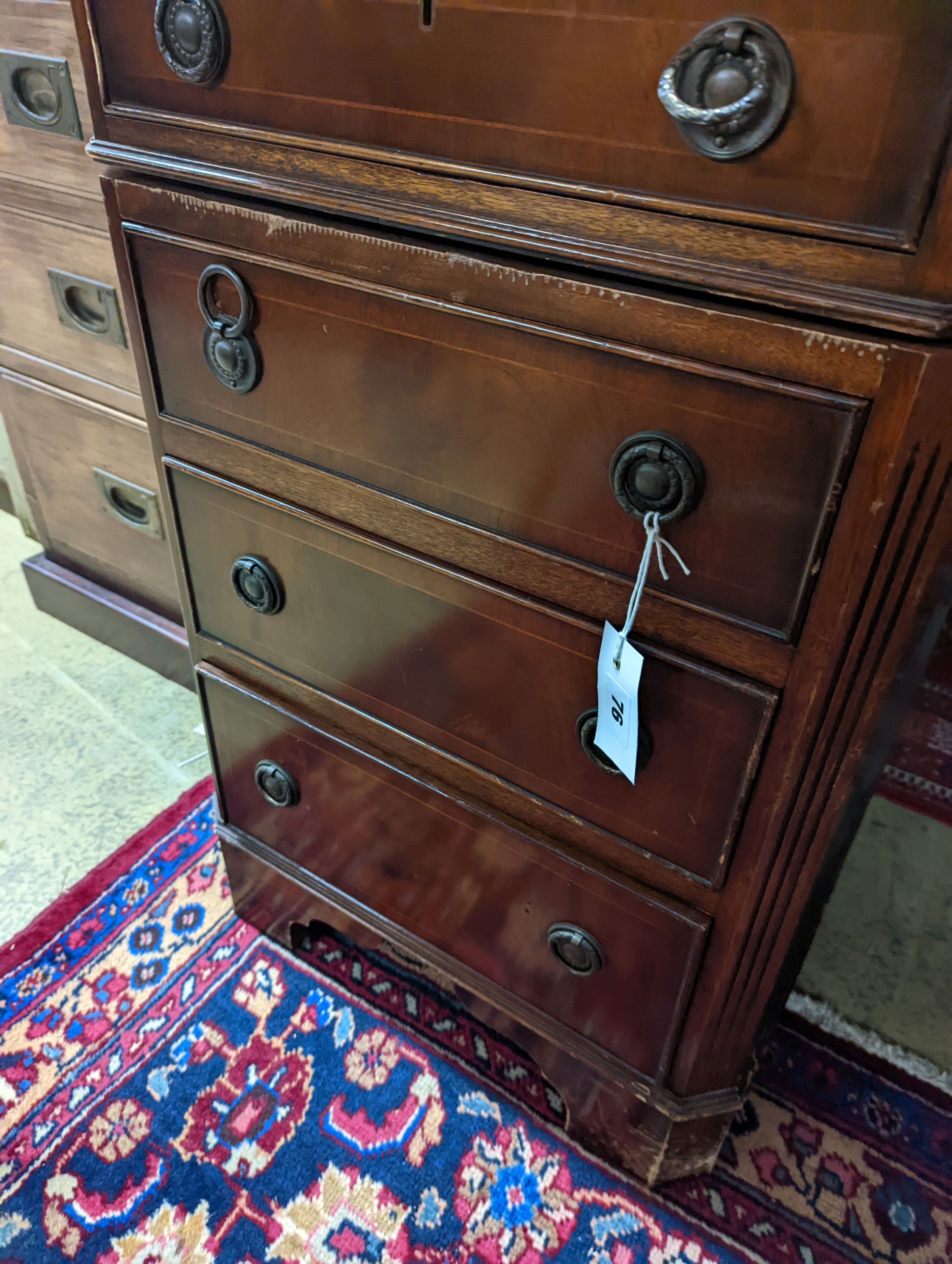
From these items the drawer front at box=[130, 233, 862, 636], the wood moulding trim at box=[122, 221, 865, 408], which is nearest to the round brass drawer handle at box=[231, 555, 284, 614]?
the drawer front at box=[130, 233, 862, 636]

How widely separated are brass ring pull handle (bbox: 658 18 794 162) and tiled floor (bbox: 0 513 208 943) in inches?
48.0

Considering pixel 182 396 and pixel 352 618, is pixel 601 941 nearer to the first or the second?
pixel 352 618

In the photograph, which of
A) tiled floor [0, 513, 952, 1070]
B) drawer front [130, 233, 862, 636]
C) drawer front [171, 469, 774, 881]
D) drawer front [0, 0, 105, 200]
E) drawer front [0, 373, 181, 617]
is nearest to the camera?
drawer front [130, 233, 862, 636]

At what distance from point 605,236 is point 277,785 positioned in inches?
27.5

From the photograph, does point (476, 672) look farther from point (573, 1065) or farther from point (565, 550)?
point (573, 1065)

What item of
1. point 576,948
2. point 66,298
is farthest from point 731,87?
point 66,298

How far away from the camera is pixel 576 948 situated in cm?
79

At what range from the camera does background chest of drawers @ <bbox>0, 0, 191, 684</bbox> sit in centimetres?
110

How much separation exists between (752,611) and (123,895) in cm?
101

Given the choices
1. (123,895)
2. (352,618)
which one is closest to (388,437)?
(352,618)

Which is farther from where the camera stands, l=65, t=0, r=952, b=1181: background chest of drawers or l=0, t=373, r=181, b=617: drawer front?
l=0, t=373, r=181, b=617: drawer front

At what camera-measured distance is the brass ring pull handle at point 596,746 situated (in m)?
0.63

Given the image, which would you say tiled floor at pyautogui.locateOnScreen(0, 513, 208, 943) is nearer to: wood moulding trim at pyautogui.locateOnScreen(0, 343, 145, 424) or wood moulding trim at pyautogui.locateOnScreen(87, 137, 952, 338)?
wood moulding trim at pyautogui.locateOnScreen(0, 343, 145, 424)

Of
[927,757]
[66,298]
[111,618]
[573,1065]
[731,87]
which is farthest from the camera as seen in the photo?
[111,618]
